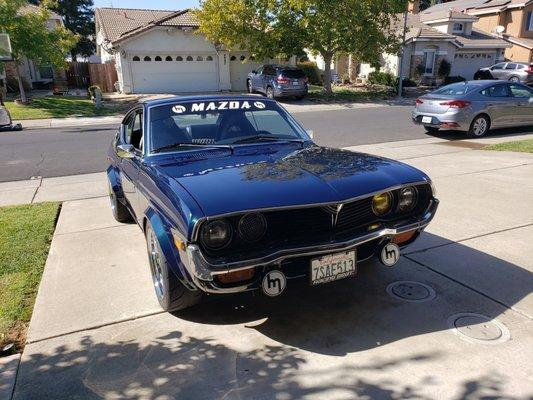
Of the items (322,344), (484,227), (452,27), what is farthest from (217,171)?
(452,27)

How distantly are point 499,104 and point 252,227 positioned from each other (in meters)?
11.3

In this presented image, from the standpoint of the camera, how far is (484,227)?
16.9 ft

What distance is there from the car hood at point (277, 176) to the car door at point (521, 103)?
1038 cm

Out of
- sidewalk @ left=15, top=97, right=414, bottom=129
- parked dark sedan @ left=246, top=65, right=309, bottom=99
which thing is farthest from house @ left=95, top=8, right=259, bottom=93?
sidewalk @ left=15, top=97, right=414, bottom=129

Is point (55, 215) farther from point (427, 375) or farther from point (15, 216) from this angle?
point (427, 375)

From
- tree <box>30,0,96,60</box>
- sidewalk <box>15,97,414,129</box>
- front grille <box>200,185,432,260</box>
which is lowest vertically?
sidewalk <box>15,97,414,129</box>

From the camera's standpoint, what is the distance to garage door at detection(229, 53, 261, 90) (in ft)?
96.4

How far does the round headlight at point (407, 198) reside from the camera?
3.46m

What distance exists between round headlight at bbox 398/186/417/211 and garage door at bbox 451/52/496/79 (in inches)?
1432

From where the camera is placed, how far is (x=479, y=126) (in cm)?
1189

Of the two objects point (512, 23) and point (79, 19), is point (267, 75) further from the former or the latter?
point (79, 19)

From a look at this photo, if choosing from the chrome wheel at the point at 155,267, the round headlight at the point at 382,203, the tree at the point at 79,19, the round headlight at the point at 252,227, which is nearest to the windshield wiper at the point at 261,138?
the chrome wheel at the point at 155,267

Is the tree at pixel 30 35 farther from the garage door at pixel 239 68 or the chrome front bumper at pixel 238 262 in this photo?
the chrome front bumper at pixel 238 262

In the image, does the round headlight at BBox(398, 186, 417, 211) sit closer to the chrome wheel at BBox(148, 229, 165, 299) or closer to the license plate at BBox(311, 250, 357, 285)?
the license plate at BBox(311, 250, 357, 285)
